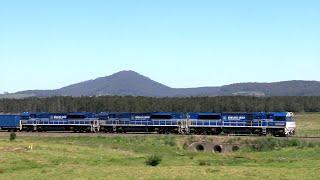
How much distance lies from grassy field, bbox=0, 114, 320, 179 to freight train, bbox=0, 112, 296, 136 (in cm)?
1259

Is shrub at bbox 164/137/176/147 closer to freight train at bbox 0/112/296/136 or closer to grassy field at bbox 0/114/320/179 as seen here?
grassy field at bbox 0/114/320/179

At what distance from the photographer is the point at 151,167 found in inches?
1380

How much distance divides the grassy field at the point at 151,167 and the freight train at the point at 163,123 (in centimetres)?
1259

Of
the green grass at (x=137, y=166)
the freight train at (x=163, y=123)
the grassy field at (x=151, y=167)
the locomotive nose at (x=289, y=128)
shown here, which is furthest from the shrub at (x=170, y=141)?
the locomotive nose at (x=289, y=128)

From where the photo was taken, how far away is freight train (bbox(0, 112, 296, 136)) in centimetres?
8125

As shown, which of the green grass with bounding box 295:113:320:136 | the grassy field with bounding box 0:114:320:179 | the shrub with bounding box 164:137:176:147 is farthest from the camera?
the green grass with bounding box 295:113:320:136

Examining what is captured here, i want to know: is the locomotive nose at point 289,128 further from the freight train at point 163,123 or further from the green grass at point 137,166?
the green grass at point 137,166

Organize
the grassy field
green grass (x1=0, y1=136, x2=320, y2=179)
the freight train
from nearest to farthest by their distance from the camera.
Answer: green grass (x1=0, y1=136, x2=320, y2=179) < the grassy field < the freight train

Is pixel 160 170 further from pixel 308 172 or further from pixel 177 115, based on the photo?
pixel 177 115

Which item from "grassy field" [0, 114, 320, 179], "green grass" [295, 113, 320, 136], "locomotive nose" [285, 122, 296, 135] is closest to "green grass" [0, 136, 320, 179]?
"grassy field" [0, 114, 320, 179]

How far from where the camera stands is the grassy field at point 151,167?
98.1 feet

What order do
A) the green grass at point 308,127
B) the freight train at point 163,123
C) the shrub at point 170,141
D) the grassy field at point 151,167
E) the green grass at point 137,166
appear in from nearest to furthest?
the green grass at point 137,166 → the grassy field at point 151,167 → the shrub at point 170,141 → the freight train at point 163,123 → the green grass at point 308,127

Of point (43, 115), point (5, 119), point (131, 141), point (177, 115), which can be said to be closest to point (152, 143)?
point (131, 141)

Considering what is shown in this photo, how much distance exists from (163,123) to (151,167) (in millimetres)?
54203
